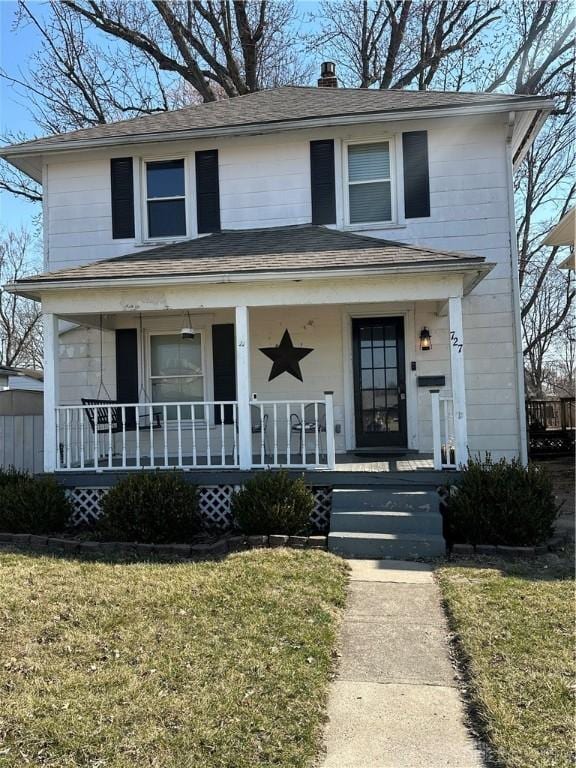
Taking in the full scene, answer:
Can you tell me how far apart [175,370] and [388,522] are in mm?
4794

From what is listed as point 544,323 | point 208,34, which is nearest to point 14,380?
point 208,34

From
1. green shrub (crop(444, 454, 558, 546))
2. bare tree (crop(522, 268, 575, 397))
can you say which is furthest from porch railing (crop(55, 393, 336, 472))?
bare tree (crop(522, 268, 575, 397))

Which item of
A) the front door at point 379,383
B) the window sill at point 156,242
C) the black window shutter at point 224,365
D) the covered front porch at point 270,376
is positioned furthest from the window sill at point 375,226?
the window sill at point 156,242

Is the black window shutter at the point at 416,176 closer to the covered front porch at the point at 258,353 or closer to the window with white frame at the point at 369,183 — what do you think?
the window with white frame at the point at 369,183

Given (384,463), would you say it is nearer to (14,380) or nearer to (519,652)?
(519,652)

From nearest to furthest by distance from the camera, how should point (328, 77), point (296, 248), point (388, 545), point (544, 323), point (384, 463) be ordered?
point (388, 545), point (384, 463), point (296, 248), point (328, 77), point (544, 323)

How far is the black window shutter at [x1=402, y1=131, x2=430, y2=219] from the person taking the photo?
913 cm

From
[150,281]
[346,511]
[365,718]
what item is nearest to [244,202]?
[150,281]

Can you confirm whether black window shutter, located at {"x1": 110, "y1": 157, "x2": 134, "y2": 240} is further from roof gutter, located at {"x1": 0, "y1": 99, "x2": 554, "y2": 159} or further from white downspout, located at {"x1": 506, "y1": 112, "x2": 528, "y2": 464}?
white downspout, located at {"x1": 506, "y1": 112, "x2": 528, "y2": 464}

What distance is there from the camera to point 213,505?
7.55m

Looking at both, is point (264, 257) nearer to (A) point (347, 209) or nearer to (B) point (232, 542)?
(A) point (347, 209)

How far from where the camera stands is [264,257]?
312 inches

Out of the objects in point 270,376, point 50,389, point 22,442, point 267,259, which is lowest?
point 22,442

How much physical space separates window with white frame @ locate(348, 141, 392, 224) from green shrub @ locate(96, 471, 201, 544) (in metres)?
5.26
